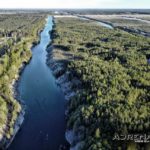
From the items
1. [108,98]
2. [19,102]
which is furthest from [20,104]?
[108,98]

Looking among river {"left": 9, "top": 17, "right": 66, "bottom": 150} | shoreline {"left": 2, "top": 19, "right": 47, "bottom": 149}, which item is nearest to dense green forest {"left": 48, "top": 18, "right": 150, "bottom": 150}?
river {"left": 9, "top": 17, "right": 66, "bottom": 150}

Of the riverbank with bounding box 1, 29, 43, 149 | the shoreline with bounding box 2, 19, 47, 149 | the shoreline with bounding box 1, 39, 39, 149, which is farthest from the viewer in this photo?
the shoreline with bounding box 2, 19, 47, 149

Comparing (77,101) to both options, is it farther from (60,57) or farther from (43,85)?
(60,57)

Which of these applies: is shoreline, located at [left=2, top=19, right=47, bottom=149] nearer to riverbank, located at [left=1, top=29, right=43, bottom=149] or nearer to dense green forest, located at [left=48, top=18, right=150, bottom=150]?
riverbank, located at [left=1, top=29, right=43, bottom=149]

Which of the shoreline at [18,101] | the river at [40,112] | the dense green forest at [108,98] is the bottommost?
the river at [40,112]

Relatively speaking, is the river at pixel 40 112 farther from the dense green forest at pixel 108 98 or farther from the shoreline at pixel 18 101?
the dense green forest at pixel 108 98

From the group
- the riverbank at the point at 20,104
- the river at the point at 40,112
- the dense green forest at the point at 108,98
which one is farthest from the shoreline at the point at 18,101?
the dense green forest at the point at 108,98

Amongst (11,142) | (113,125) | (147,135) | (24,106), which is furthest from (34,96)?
(147,135)

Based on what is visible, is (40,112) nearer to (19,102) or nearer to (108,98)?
(19,102)

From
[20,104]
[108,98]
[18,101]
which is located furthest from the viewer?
[18,101]
